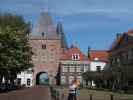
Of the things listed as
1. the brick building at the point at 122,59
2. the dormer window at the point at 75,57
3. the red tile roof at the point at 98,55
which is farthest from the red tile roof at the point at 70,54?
the brick building at the point at 122,59

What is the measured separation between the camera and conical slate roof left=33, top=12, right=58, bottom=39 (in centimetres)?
13150

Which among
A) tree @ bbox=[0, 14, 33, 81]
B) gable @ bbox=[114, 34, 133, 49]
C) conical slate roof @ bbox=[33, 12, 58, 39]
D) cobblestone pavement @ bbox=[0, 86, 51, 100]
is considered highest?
conical slate roof @ bbox=[33, 12, 58, 39]

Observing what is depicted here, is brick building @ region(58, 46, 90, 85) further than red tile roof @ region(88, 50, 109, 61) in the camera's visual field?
No

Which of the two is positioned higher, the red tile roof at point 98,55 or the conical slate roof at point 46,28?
the conical slate roof at point 46,28

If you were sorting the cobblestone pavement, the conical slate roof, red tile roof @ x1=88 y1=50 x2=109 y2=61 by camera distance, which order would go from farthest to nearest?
red tile roof @ x1=88 y1=50 x2=109 y2=61, the conical slate roof, the cobblestone pavement

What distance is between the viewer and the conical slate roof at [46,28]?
131500 millimetres

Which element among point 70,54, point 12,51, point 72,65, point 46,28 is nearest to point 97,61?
point 72,65

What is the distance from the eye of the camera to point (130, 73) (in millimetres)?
70062

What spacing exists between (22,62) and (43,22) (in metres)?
62.9

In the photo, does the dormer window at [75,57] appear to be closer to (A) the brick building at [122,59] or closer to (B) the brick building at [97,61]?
(B) the brick building at [97,61]

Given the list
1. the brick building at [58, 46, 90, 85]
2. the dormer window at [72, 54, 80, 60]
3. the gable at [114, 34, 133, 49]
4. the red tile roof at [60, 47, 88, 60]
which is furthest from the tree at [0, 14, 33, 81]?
the dormer window at [72, 54, 80, 60]

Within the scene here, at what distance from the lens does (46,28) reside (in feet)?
433

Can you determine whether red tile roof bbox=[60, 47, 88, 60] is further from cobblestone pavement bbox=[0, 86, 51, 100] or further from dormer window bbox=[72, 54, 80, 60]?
cobblestone pavement bbox=[0, 86, 51, 100]

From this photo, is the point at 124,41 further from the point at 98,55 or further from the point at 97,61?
the point at 98,55
